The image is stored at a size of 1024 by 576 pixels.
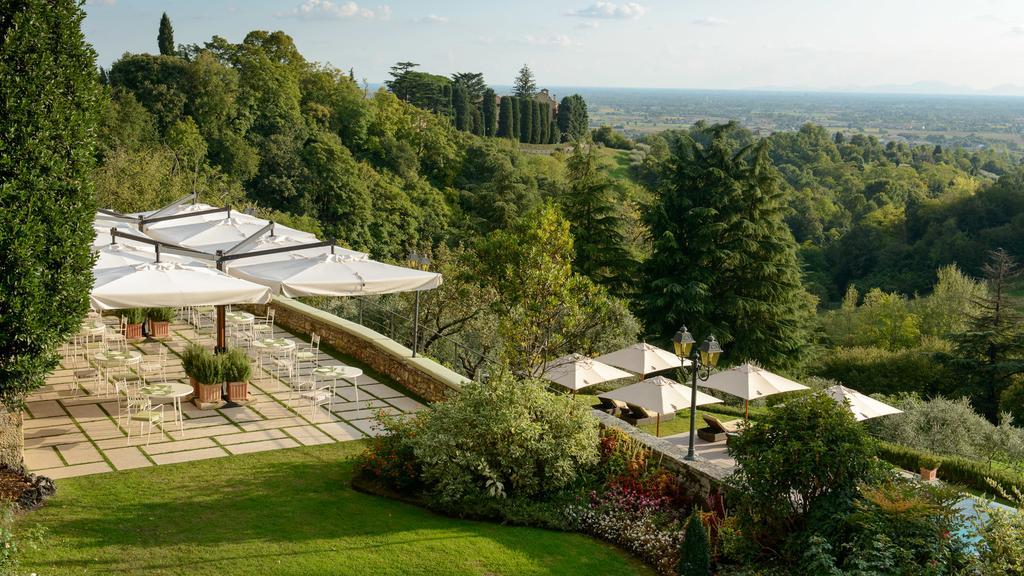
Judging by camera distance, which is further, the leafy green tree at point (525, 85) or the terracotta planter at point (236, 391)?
the leafy green tree at point (525, 85)

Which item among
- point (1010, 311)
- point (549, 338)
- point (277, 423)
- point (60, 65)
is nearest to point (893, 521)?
point (549, 338)

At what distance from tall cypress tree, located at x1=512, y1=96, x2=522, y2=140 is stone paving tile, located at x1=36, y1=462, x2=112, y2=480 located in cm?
9598

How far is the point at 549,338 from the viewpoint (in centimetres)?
1279

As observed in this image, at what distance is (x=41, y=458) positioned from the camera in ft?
30.6

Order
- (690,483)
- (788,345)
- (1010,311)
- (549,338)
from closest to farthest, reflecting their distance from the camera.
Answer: (690,483) → (549,338) → (788,345) → (1010,311)

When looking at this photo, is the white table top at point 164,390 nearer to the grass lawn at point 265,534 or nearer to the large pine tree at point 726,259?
the grass lawn at point 265,534

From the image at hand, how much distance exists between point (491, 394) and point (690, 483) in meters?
2.24

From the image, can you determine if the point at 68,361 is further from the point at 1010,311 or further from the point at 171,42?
the point at 171,42

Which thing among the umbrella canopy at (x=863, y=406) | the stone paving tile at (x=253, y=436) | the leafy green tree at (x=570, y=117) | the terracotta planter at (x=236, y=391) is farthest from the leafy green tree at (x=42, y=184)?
the leafy green tree at (x=570, y=117)

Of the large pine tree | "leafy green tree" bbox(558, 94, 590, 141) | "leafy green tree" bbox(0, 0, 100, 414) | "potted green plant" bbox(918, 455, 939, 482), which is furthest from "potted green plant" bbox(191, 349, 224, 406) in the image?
"leafy green tree" bbox(558, 94, 590, 141)

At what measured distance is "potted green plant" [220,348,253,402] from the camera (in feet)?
37.4

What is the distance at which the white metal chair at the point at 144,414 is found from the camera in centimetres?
967

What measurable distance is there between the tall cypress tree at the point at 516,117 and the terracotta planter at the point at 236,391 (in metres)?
93.5

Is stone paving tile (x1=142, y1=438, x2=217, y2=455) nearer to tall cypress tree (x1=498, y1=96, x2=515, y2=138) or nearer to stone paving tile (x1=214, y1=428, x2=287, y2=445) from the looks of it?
stone paving tile (x1=214, y1=428, x2=287, y2=445)
